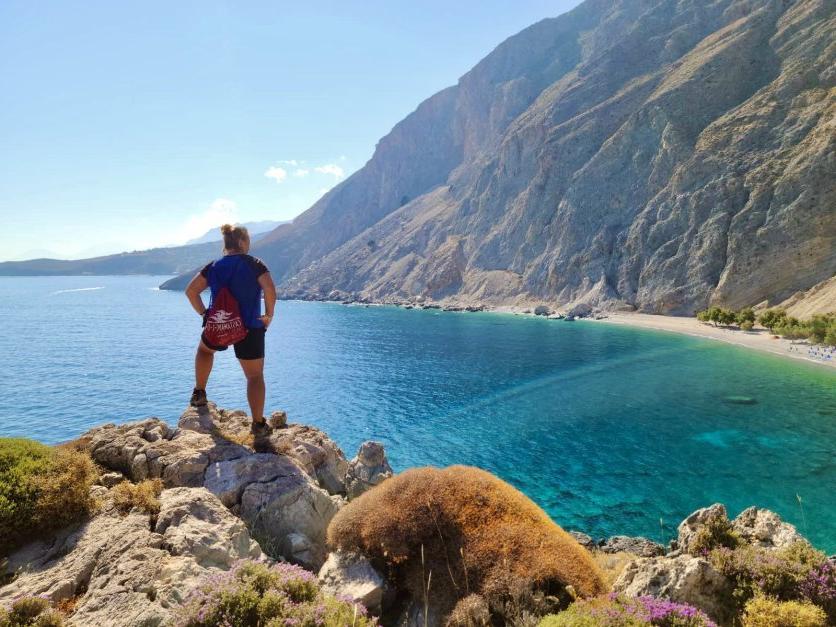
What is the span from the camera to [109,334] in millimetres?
76312

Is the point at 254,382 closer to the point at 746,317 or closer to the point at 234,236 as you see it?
the point at 234,236

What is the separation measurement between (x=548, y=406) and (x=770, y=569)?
32.0 meters

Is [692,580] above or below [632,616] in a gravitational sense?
below

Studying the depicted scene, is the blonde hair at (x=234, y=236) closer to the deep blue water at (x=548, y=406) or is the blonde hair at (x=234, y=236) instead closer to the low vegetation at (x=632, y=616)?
the low vegetation at (x=632, y=616)

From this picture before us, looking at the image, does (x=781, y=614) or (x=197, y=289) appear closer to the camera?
(x=781, y=614)

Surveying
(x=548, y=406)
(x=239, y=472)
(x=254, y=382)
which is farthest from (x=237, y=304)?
(x=548, y=406)

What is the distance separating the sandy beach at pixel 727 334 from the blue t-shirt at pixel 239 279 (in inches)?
2234

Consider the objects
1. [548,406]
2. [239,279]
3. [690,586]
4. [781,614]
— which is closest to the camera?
[781,614]

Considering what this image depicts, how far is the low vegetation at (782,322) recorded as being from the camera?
5091 centimetres

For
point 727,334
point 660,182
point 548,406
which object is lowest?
point 548,406

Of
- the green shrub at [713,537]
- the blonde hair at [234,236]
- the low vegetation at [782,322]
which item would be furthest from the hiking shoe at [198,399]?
the low vegetation at [782,322]

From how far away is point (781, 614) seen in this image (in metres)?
4.39

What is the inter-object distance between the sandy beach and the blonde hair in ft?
187

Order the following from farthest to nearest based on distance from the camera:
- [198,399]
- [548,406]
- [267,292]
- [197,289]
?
[548,406], [198,399], [197,289], [267,292]
